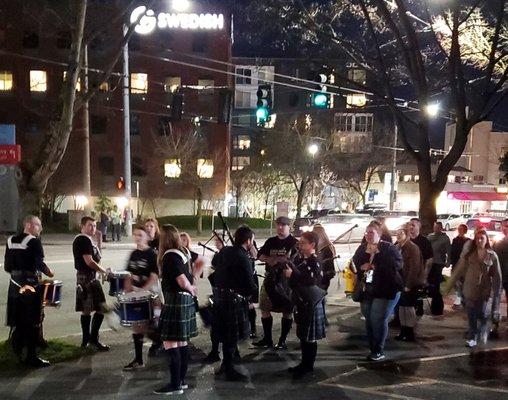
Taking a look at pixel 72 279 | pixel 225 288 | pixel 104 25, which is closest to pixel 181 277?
pixel 225 288

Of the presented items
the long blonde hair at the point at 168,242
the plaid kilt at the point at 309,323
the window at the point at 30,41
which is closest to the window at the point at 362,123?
the window at the point at 30,41

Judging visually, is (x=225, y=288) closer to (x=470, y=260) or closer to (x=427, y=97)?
(x=470, y=260)

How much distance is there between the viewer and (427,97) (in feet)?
41.4

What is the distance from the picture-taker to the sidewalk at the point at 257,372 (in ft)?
19.9

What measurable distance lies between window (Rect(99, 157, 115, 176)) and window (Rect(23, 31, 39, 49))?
977cm

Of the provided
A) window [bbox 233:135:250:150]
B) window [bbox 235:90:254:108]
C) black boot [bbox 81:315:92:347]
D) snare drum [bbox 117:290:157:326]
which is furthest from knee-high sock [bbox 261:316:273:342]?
window [bbox 235:90:254:108]

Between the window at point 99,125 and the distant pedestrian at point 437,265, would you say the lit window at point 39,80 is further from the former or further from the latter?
the distant pedestrian at point 437,265

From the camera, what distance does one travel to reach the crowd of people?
609 cm

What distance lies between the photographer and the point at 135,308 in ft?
21.5

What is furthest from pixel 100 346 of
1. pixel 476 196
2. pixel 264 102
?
pixel 476 196

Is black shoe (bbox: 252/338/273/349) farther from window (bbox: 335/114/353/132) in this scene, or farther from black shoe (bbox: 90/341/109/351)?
window (bbox: 335/114/353/132)

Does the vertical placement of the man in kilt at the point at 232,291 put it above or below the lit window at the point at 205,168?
below

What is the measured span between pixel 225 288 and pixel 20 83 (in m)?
41.7

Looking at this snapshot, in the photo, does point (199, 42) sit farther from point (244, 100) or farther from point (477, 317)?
point (477, 317)
